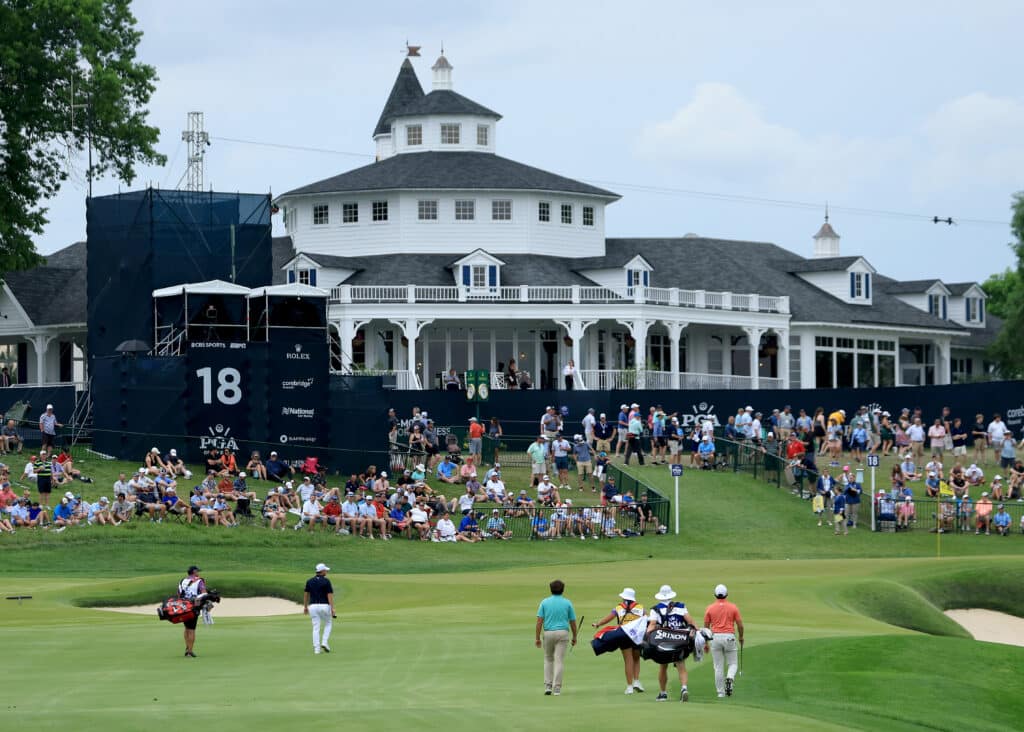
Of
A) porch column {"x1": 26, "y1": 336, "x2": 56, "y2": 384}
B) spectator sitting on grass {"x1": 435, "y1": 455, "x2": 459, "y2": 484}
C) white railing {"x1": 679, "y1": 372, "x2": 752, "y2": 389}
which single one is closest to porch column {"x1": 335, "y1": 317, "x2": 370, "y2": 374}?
white railing {"x1": 679, "y1": 372, "x2": 752, "y2": 389}

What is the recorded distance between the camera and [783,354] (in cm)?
6906

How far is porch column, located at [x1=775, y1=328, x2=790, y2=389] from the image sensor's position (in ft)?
226

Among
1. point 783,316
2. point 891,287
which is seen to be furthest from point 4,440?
point 891,287

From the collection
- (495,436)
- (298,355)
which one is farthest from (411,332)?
(298,355)

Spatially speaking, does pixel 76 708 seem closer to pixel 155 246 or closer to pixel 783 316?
pixel 155 246

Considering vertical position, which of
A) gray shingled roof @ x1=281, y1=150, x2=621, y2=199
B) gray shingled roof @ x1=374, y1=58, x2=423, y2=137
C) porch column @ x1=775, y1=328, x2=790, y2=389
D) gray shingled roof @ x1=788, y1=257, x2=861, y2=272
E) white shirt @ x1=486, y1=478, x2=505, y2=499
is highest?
gray shingled roof @ x1=374, y1=58, x2=423, y2=137

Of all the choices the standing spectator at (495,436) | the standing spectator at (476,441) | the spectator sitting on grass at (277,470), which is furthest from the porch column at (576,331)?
the spectator sitting on grass at (277,470)

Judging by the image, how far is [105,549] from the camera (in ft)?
120

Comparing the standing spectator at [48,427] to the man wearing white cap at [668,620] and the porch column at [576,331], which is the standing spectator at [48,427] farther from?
the man wearing white cap at [668,620]

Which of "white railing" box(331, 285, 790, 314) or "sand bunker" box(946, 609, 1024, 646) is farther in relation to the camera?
"white railing" box(331, 285, 790, 314)

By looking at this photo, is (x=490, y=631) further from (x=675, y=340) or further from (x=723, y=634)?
(x=675, y=340)

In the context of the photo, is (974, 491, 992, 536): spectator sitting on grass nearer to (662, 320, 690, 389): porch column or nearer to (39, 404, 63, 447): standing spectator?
(662, 320, 690, 389): porch column

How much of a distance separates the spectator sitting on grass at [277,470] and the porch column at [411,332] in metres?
18.3

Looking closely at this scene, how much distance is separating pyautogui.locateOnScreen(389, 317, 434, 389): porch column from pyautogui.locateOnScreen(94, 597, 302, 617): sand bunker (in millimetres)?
30281
